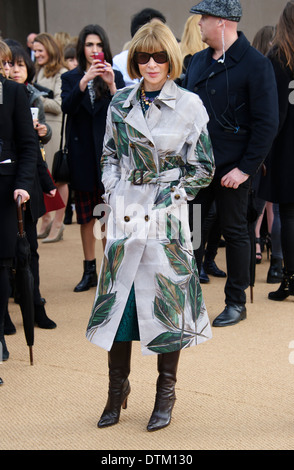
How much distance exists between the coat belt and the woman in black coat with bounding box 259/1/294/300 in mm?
2051

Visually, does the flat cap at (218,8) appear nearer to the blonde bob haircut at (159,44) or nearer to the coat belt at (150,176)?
the blonde bob haircut at (159,44)


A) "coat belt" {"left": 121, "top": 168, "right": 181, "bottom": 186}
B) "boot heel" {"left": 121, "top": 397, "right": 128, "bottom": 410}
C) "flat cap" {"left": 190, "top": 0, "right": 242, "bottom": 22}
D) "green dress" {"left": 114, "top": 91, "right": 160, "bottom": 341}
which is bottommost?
"boot heel" {"left": 121, "top": 397, "right": 128, "bottom": 410}

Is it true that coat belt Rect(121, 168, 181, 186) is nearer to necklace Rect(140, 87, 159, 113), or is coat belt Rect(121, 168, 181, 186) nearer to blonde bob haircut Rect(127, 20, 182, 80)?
necklace Rect(140, 87, 159, 113)

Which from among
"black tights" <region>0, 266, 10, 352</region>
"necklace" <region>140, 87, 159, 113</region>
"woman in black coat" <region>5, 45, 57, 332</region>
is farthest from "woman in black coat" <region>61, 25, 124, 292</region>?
"necklace" <region>140, 87, 159, 113</region>

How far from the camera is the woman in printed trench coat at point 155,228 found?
121 inches

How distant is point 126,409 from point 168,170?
1.15 meters

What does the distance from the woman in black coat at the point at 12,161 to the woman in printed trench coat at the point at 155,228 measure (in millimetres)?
940

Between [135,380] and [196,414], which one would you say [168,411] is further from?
[135,380]

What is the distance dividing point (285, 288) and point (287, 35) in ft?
5.85

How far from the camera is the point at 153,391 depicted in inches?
141

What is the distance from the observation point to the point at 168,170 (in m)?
3.17

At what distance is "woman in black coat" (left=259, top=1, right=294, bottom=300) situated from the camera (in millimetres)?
4848

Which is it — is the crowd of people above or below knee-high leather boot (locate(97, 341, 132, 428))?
above
